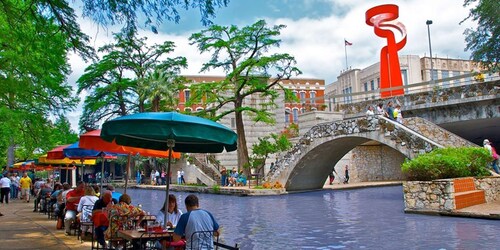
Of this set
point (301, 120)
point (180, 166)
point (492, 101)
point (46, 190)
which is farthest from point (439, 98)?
point (180, 166)

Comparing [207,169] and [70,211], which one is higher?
[207,169]

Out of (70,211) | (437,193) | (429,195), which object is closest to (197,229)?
(70,211)

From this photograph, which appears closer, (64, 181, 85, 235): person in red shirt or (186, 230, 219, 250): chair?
(186, 230, 219, 250): chair

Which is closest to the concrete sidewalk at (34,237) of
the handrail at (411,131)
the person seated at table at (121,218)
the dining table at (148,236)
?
the person seated at table at (121,218)

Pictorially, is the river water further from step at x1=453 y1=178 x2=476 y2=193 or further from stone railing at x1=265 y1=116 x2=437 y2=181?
stone railing at x1=265 y1=116 x2=437 y2=181

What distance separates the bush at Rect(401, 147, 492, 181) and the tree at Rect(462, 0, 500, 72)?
4887 mm

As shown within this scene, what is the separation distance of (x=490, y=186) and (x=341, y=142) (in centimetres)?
970

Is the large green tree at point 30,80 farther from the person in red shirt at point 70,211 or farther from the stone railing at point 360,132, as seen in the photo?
the stone railing at point 360,132

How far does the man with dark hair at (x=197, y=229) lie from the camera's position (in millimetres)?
5602

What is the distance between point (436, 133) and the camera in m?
19.7

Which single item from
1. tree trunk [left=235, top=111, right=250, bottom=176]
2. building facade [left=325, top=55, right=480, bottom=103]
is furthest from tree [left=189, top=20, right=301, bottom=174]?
building facade [left=325, top=55, right=480, bottom=103]

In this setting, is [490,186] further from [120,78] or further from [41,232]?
[120,78]

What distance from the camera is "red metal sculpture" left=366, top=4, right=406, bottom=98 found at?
115 ft

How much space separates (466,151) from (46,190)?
14.4m
